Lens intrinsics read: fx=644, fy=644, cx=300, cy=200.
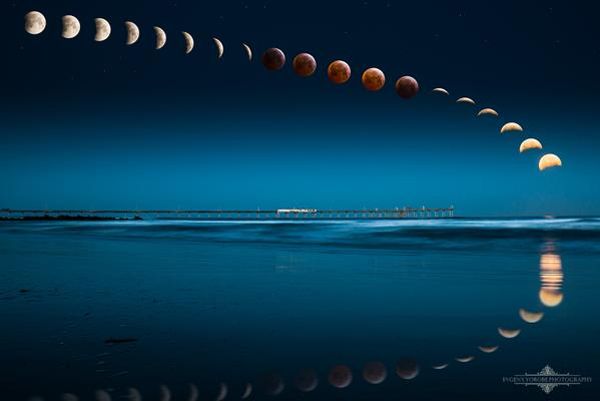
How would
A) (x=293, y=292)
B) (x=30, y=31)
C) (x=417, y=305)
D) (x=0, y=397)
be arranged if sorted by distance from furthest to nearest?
(x=30, y=31) < (x=293, y=292) < (x=417, y=305) < (x=0, y=397)

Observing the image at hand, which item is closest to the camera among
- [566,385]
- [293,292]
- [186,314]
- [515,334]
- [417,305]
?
[566,385]

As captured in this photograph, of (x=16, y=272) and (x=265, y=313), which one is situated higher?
(x=16, y=272)

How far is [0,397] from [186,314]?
11.4ft

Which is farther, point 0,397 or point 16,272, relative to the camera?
point 16,272

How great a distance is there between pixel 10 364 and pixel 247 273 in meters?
8.24

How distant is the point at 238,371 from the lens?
4762 mm

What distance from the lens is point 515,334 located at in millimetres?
6148

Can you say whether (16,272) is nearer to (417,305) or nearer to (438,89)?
(417,305)

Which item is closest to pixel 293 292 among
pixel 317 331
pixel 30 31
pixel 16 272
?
pixel 317 331

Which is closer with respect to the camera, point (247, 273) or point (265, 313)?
point (265, 313)

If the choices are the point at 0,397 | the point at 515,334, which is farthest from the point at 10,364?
the point at 515,334

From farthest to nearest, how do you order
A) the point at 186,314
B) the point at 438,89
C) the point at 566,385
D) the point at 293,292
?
1. the point at 438,89
2. the point at 293,292
3. the point at 186,314
4. the point at 566,385

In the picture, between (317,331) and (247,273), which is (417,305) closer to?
(317,331)

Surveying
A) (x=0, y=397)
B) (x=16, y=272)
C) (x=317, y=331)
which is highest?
(x=16, y=272)
